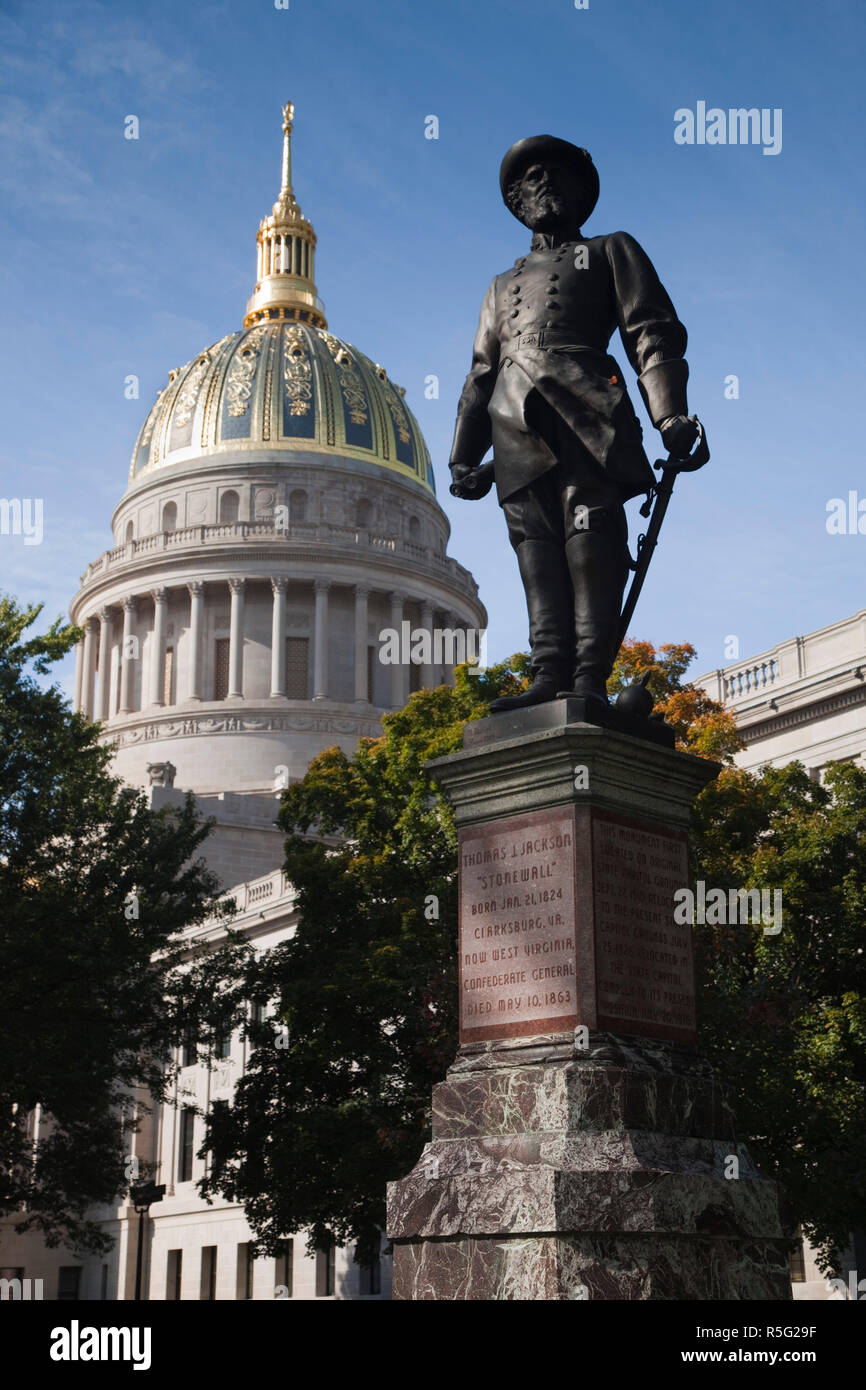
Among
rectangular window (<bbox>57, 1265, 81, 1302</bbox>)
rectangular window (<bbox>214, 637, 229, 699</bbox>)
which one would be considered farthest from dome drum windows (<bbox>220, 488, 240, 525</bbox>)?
rectangular window (<bbox>57, 1265, 81, 1302</bbox>)

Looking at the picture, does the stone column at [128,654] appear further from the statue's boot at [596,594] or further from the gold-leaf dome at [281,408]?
the statue's boot at [596,594]

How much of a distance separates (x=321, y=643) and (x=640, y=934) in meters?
78.9

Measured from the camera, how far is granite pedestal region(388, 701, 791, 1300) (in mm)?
8273

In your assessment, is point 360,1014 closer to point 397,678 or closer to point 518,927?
point 518,927

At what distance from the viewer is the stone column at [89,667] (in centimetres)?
9350

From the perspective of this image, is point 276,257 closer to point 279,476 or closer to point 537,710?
point 279,476

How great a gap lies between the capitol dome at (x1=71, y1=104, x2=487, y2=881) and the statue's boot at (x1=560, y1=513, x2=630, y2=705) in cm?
7187

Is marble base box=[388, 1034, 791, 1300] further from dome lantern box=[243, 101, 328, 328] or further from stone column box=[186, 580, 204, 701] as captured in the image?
dome lantern box=[243, 101, 328, 328]

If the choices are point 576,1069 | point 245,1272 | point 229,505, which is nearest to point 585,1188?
point 576,1069

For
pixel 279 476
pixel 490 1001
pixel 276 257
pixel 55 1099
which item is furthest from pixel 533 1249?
pixel 276 257

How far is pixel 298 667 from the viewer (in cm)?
8925
